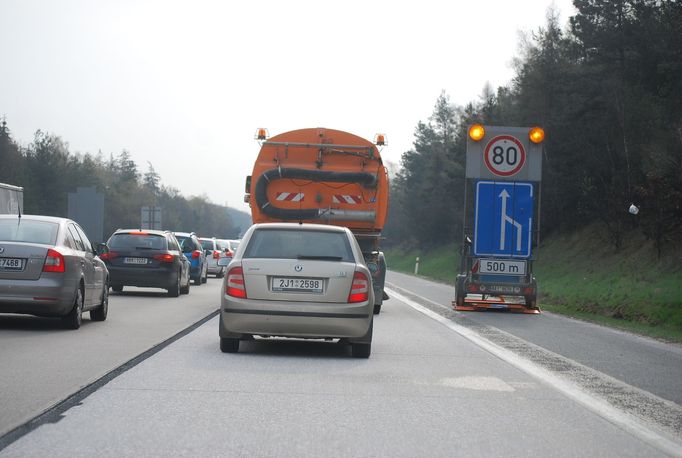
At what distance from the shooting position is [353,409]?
26.1 feet

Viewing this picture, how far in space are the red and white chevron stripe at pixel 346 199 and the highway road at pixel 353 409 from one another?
7216 millimetres

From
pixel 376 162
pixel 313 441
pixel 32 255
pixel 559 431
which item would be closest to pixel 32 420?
pixel 313 441

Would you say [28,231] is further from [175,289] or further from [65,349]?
[175,289]

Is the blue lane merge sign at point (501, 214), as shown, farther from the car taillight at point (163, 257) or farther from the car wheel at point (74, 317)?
the car wheel at point (74, 317)

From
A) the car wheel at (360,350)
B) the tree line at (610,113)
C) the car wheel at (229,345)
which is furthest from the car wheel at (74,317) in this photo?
the tree line at (610,113)

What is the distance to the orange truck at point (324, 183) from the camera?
770 inches

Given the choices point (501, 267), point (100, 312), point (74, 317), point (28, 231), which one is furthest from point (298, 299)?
point (501, 267)

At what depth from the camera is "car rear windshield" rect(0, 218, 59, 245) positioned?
14.0m

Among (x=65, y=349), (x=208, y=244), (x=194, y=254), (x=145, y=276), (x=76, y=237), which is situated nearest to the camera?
(x=65, y=349)

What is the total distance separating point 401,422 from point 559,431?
113cm

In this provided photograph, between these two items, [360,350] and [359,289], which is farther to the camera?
[360,350]

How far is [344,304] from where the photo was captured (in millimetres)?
11438

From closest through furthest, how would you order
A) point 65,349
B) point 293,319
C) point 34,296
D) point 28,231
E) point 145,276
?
1. point 293,319
2. point 65,349
3. point 34,296
4. point 28,231
5. point 145,276

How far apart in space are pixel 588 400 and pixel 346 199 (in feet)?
36.5
